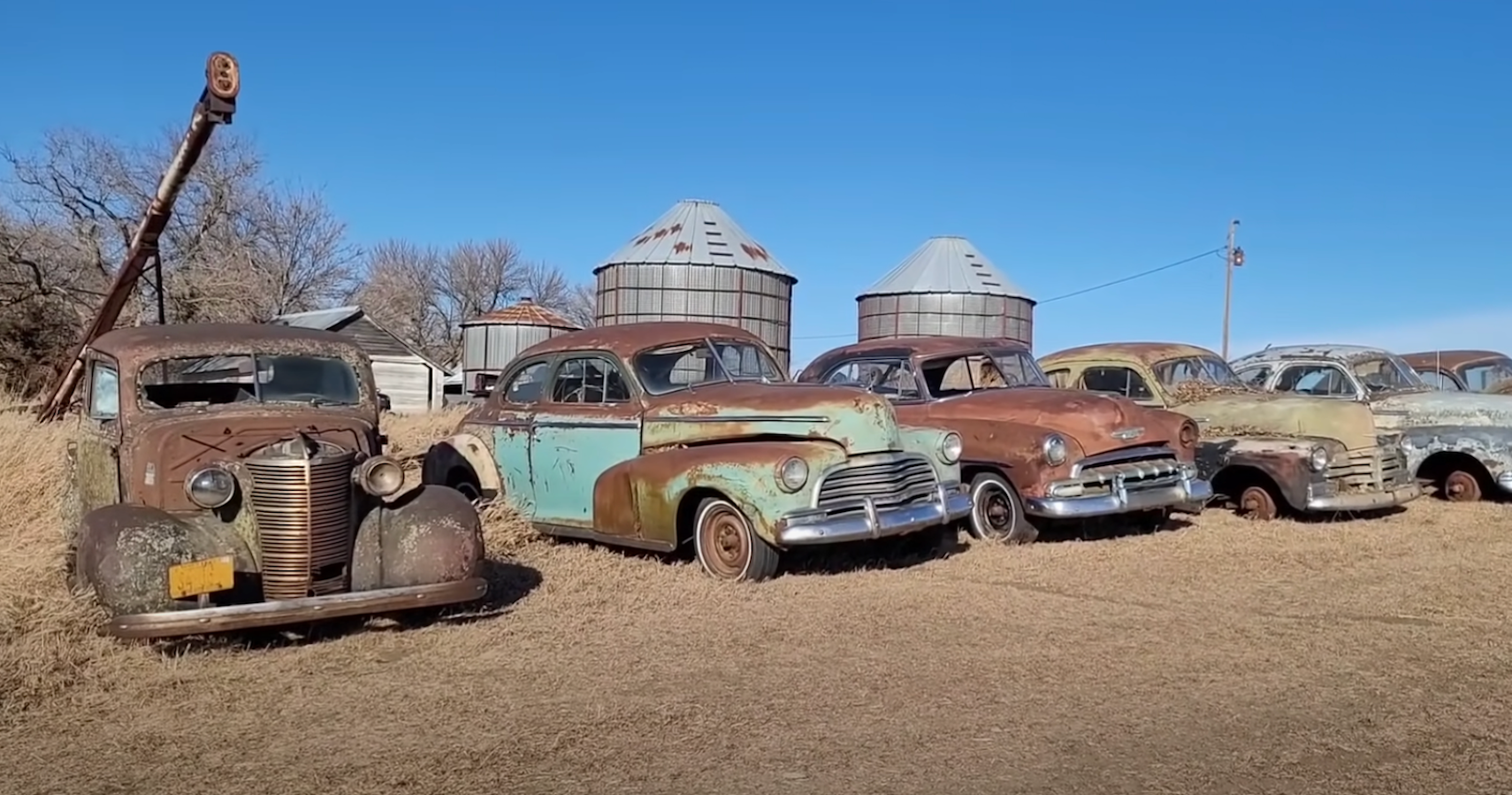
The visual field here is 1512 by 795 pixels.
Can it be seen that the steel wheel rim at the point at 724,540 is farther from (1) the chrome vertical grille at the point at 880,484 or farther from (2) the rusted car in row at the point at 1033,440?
(2) the rusted car in row at the point at 1033,440

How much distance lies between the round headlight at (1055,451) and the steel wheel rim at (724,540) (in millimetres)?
2783

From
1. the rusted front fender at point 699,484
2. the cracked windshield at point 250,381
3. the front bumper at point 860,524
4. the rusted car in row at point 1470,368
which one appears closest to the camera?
the cracked windshield at point 250,381

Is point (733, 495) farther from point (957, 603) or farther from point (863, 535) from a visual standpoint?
point (957, 603)

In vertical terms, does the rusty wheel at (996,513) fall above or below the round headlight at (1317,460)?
below

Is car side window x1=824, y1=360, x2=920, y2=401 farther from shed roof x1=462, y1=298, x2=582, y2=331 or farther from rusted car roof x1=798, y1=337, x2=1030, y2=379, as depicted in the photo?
shed roof x1=462, y1=298, x2=582, y2=331

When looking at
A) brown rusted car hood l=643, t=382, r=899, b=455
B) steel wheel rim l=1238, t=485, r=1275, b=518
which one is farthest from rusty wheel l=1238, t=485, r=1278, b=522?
brown rusted car hood l=643, t=382, r=899, b=455

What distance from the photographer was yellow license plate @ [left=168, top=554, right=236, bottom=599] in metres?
5.43

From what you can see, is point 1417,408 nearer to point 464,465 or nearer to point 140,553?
point 464,465

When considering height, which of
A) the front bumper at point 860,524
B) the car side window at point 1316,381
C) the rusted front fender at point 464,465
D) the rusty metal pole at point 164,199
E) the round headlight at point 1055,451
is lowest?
the front bumper at point 860,524

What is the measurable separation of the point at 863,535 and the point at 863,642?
156 cm

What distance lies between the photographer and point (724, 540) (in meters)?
7.82

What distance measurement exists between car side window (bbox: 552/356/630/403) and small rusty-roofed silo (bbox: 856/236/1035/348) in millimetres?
16776

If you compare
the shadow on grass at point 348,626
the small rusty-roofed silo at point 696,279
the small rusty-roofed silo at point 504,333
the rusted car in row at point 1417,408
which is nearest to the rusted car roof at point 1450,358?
the rusted car in row at point 1417,408

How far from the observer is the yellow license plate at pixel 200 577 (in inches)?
214
